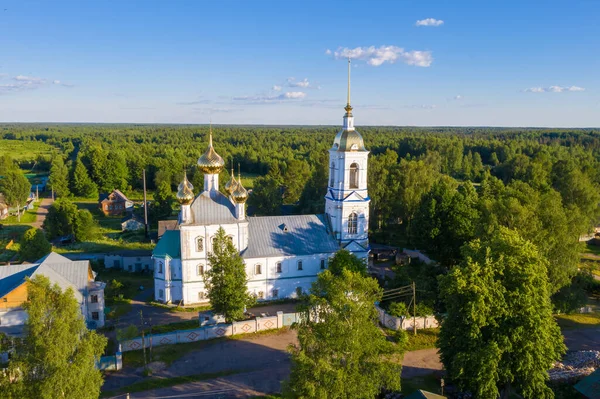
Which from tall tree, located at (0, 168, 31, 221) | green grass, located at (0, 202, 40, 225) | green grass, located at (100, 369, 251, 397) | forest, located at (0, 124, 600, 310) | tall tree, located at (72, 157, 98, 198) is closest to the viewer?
green grass, located at (100, 369, 251, 397)

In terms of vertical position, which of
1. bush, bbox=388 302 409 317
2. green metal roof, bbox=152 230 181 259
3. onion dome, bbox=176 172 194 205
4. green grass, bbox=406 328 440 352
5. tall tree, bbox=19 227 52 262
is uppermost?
onion dome, bbox=176 172 194 205

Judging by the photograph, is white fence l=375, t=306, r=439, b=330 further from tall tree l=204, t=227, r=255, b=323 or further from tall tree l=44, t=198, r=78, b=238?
tall tree l=44, t=198, r=78, b=238

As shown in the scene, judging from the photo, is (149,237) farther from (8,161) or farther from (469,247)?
(8,161)

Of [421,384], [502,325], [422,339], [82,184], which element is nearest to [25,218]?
[82,184]

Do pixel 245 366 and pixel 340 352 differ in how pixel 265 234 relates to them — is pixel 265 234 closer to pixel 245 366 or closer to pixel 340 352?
pixel 245 366

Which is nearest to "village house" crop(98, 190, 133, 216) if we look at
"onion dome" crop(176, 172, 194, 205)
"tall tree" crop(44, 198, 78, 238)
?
"tall tree" crop(44, 198, 78, 238)

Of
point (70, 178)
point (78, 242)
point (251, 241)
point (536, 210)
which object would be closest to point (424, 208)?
point (536, 210)

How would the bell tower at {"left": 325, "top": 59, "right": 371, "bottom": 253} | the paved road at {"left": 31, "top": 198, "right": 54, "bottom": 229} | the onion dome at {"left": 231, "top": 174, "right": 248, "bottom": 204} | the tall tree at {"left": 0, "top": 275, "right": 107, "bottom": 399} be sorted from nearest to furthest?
the tall tree at {"left": 0, "top": 275, "right": 107, "bottom": 399} → the onion dome at {"left": 231, "top": 174, "right": 248, "bottom": 204} → the bell tower at {"left": 325, "top": 59, "right": 371, "bottom": 253} → the paved road at {"left": 31, "top": 198, "right": 54, "bottom": 229}
